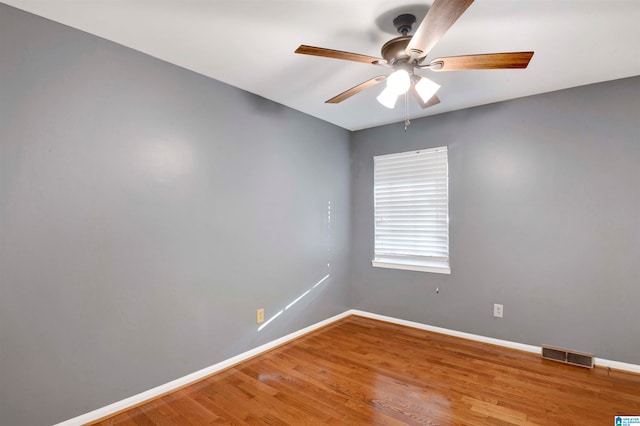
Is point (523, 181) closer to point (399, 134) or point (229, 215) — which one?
point (399, 134)

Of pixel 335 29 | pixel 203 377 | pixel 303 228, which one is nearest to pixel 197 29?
pixel 335 29

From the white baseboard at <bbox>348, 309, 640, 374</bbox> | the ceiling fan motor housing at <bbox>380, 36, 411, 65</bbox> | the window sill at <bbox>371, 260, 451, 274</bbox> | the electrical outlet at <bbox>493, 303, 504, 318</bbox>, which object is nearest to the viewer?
the ceiling fan motor housing at <bbox>380, 36, 411, 65</bbox>

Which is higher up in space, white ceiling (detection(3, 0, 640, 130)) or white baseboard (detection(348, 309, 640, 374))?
white ceiling (detection(3, 0, 640, 130))

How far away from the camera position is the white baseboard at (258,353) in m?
2.02

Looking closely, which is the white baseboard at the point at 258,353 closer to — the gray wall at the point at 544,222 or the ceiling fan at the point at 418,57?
the gray wall at the point at 544,222

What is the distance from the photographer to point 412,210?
3.73m

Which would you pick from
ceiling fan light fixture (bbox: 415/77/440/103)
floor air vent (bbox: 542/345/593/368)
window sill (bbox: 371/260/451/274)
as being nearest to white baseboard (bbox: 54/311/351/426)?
window sill (bbox: 371/260/451/274)

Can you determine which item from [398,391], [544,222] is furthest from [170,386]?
[544,222]

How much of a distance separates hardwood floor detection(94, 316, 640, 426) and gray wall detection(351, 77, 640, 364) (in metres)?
0.37

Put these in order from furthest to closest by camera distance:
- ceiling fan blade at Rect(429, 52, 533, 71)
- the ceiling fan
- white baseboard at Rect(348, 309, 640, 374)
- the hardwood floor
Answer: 1. white baseboard at Rect(348, 309, 640, 374)
2. the hardwood floor
3. ceiling fan blade at Rect(429, 52, 533, 71)
4. the ceiling fan

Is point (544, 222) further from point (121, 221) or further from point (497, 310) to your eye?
point (121, 221)

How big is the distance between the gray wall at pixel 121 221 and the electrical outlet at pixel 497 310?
2.06 meters

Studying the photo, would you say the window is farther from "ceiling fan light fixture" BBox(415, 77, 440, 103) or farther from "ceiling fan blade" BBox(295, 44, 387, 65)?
"ceiling fan blade" BBox(295, 44, 387, 65)

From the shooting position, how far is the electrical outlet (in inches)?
123
